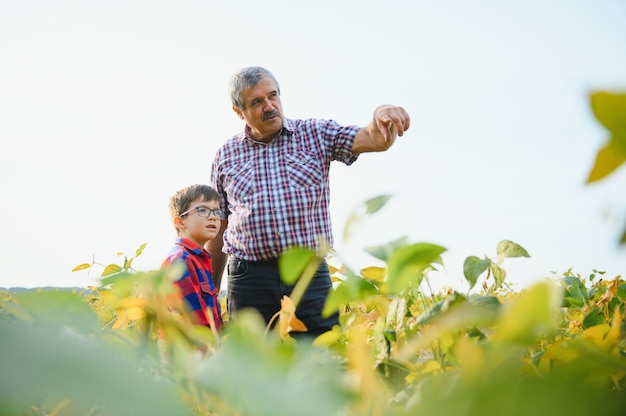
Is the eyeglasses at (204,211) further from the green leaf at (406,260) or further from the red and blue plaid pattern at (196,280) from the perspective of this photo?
the green leaf at (406,260)

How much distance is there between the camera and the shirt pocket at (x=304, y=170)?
112 inches

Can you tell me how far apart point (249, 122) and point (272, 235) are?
26.6 inches

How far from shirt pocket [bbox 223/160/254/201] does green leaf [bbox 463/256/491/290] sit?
2.33 metres

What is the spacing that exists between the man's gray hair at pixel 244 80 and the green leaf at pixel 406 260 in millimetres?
2684

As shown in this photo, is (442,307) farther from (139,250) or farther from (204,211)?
(204,211)

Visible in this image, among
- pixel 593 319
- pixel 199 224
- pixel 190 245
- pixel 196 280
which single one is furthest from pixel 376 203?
pixel 199 224

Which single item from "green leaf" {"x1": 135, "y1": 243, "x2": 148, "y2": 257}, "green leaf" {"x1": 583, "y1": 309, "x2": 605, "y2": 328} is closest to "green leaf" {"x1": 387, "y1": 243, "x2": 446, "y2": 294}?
"green leaf" {"x1": 583, "y1": 309, "x2": 605, "y2": 328}

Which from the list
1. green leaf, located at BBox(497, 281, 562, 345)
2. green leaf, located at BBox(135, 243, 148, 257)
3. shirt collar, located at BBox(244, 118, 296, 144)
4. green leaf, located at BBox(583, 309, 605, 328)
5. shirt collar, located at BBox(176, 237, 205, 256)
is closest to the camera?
green leaf, located at BBox(497, 281, 562, 345)

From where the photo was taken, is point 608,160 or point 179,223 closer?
point 608,160

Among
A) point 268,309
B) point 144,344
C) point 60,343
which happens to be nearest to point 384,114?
point 268,309

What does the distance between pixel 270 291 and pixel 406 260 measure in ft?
8.02

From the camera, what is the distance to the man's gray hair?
2.95 metres

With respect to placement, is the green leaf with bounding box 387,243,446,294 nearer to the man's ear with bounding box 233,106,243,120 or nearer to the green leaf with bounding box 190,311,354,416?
the green leaf with bounding box 190,311,354,416

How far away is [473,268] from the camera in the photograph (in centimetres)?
55
